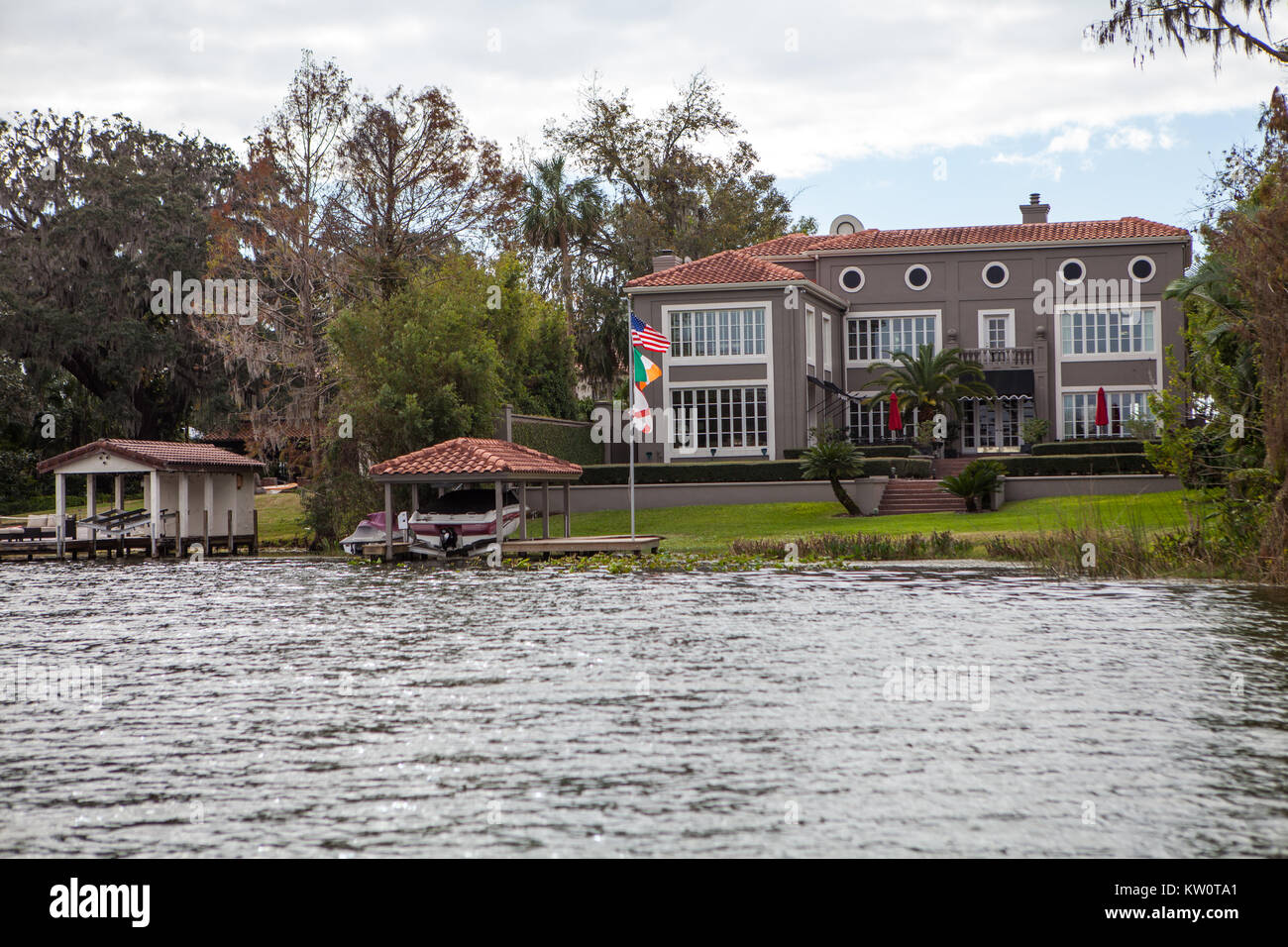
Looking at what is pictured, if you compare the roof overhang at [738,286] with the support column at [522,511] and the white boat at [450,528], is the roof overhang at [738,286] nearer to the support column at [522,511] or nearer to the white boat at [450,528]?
the white boat at [450,528]

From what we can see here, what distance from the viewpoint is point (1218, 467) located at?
74.8 feet

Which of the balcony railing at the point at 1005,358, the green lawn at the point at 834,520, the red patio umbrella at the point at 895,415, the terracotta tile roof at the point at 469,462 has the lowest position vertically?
the green lawn at the point at 834,520

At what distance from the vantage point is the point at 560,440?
Result: 44.8 m

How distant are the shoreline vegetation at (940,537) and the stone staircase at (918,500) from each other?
1381 mm

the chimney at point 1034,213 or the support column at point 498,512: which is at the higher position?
the chimney at point 1034,213

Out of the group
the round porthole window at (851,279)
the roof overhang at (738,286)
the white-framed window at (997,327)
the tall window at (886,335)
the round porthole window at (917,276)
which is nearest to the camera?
the roof overhang at (738,286)

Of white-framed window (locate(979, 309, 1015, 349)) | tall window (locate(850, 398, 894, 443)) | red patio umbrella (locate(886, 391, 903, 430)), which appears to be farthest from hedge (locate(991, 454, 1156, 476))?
white-framed window (locate(979, 309, 1015, 349))

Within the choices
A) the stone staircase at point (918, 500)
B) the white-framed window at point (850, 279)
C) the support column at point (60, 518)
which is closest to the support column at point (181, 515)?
the support column at point (60, 518)

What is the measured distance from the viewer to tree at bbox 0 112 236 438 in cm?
5228

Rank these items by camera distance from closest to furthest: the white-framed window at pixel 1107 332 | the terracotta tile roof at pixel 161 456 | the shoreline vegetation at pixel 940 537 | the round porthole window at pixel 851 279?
the shoreline vegetation at pixel 940 537 < the terracotta tile roof at pixel 161 456 < the white-framed window at pixel 1107 332 < the round porthole window at pixel 851 279

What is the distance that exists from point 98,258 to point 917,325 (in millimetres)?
32315

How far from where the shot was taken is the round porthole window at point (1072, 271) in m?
49.5

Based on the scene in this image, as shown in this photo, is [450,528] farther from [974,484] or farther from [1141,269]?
[1141,269]

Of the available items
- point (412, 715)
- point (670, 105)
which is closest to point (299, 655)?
→ point (412, 715)
